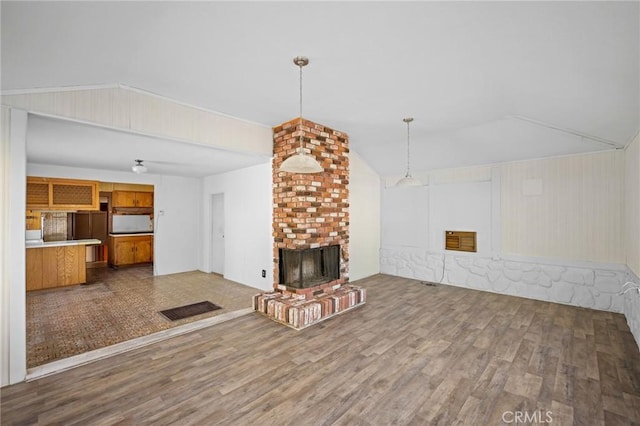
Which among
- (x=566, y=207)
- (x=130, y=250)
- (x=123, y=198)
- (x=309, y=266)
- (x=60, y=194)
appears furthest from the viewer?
(x=123, y=198)

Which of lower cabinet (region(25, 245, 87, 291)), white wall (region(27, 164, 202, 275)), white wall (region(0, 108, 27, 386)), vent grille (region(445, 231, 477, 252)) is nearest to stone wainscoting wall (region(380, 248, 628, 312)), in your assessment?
vent grille (region(445, 231, 477, 252))

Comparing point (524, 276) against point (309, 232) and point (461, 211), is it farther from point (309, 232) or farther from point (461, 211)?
point (309, 232)

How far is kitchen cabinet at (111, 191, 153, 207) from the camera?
25.6 ft

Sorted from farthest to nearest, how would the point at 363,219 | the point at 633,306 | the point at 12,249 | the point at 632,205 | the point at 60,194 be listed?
the point at 363,219 < the point at 60,194 < the point at 632,205 < the point at 633,306 < the point at 12,249

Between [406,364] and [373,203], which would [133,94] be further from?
[373,203]

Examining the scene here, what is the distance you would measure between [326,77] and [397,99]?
3.31 feet

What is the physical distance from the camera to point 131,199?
803cm

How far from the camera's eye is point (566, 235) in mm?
4520

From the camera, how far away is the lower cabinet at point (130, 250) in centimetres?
756

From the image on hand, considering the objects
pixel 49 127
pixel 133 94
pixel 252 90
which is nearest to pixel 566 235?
pixel 252 90

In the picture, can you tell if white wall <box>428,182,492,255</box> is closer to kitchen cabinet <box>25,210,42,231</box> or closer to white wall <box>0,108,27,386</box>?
white wall <box>0,108,27,386</box>

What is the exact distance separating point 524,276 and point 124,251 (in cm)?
924
